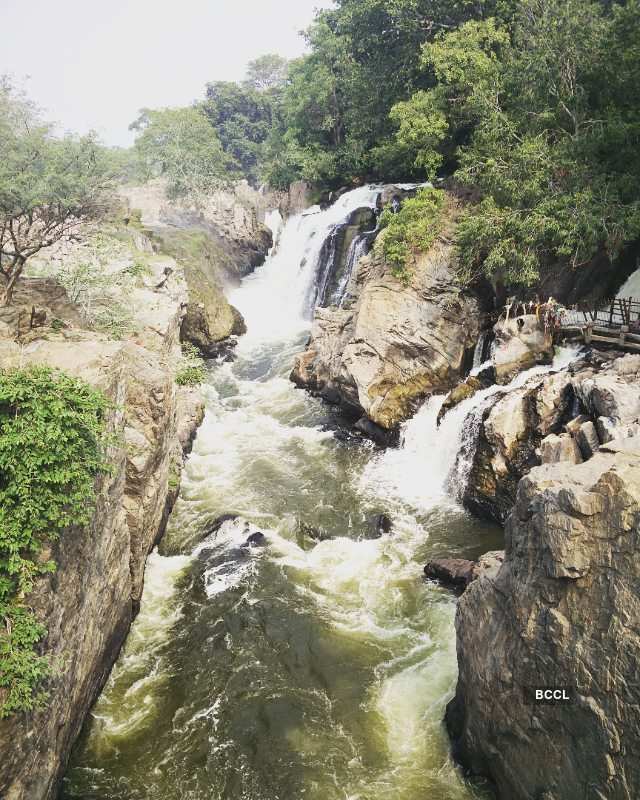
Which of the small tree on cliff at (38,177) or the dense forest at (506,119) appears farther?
the dense forest at (506,119)

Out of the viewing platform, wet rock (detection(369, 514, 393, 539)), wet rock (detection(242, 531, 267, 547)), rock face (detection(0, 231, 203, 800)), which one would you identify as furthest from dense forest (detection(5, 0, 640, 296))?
wet rock (detection(242, 531, 267, 547))

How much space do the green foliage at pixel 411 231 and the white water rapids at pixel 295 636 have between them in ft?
22.6

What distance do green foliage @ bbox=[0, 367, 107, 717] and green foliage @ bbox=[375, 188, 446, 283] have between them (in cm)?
1744

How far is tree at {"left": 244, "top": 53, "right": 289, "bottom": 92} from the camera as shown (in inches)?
2751

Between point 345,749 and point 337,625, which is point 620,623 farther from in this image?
point 337,625

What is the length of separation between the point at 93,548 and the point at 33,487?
7.53 feet

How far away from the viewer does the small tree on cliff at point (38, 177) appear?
16.2m

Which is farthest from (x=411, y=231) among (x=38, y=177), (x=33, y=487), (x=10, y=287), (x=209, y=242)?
(x=209, y=242)

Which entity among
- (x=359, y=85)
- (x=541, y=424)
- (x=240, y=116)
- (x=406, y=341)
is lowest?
(x=541, y=424)

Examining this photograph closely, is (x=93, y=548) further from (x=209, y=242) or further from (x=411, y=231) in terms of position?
(x=209, y=242)

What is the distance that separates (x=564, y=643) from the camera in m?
7.80

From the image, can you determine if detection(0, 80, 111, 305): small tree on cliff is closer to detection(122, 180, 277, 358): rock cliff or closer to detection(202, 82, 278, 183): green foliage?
detection(122, 180, 277, 358): rock cliff

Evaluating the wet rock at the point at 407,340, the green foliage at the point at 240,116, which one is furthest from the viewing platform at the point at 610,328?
the green foliage at the point at 240,116

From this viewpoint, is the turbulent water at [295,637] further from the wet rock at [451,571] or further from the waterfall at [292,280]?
the waterfall at [292,280]
